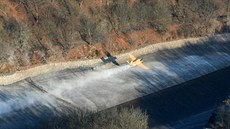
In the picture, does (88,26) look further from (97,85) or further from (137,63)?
(97,85)

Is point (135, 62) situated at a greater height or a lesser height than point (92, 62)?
greater

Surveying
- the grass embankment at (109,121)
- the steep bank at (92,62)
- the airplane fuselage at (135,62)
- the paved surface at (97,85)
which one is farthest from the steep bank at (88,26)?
the grass embankment at (109,121)

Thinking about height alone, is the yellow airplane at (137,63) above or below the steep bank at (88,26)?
below

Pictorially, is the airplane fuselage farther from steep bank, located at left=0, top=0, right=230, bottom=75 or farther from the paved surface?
steep bank, located at left=0, top=0, right=230, bottom=75

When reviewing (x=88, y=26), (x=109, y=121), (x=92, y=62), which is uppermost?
(x=88, y=26)

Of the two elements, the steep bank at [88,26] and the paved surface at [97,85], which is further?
the steep bank at [88,26]

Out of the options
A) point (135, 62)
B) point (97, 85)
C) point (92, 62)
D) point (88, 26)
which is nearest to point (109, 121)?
point (97, 85)

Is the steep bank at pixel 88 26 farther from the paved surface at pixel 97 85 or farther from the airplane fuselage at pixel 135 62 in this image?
the airplane fuselage at pixel 135 62
